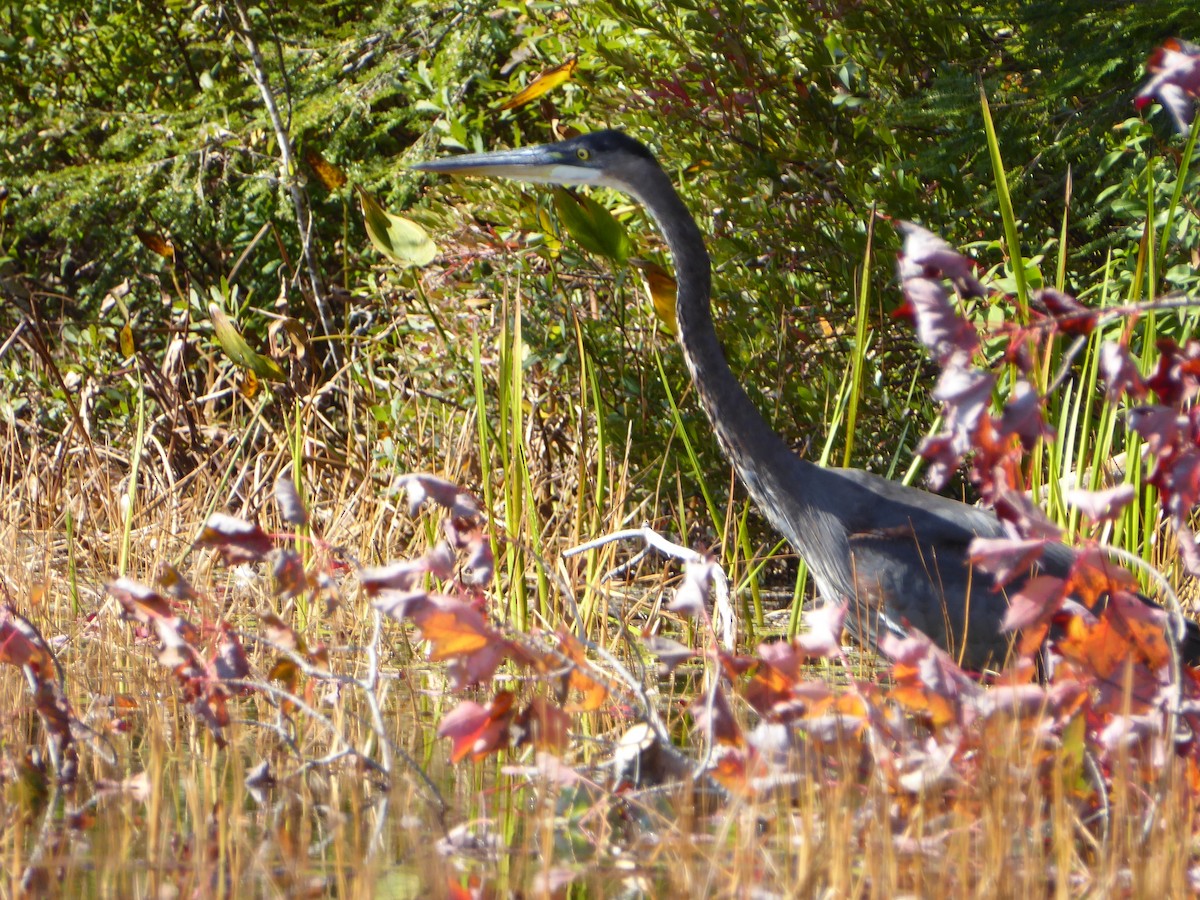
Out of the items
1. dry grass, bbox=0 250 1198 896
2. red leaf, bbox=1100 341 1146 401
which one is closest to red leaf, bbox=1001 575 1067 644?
dry grass, bbox=0 250 1198 896

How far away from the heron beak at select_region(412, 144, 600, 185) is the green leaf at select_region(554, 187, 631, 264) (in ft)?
0.18

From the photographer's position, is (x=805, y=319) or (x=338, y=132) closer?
(x=805, y=319)

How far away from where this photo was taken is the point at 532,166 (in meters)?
4.47

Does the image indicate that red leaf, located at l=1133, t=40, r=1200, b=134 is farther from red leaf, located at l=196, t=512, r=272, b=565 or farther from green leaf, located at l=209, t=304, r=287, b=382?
green leaf, located at l=209, t=304, r=287, b=382

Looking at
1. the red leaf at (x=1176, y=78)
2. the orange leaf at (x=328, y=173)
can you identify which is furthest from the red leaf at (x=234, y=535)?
the orange leaf at (x=328, y=173)

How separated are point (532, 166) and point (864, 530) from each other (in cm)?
157

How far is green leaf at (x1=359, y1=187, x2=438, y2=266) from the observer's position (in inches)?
197

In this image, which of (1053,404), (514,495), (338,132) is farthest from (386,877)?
(338,132)

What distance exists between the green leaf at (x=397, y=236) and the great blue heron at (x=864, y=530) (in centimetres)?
126

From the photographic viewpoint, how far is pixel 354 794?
238cm

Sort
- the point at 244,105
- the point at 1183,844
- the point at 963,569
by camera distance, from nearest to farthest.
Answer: the point at 1183,844, the point at 963,569, the point at 244,105

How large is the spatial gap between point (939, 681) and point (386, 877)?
884 millimetres

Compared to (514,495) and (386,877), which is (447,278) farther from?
(386,877)

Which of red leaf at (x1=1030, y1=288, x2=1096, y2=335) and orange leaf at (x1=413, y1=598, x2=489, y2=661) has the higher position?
red leaf at (x1=1030, y1=288, x2=1096, y2=335)
